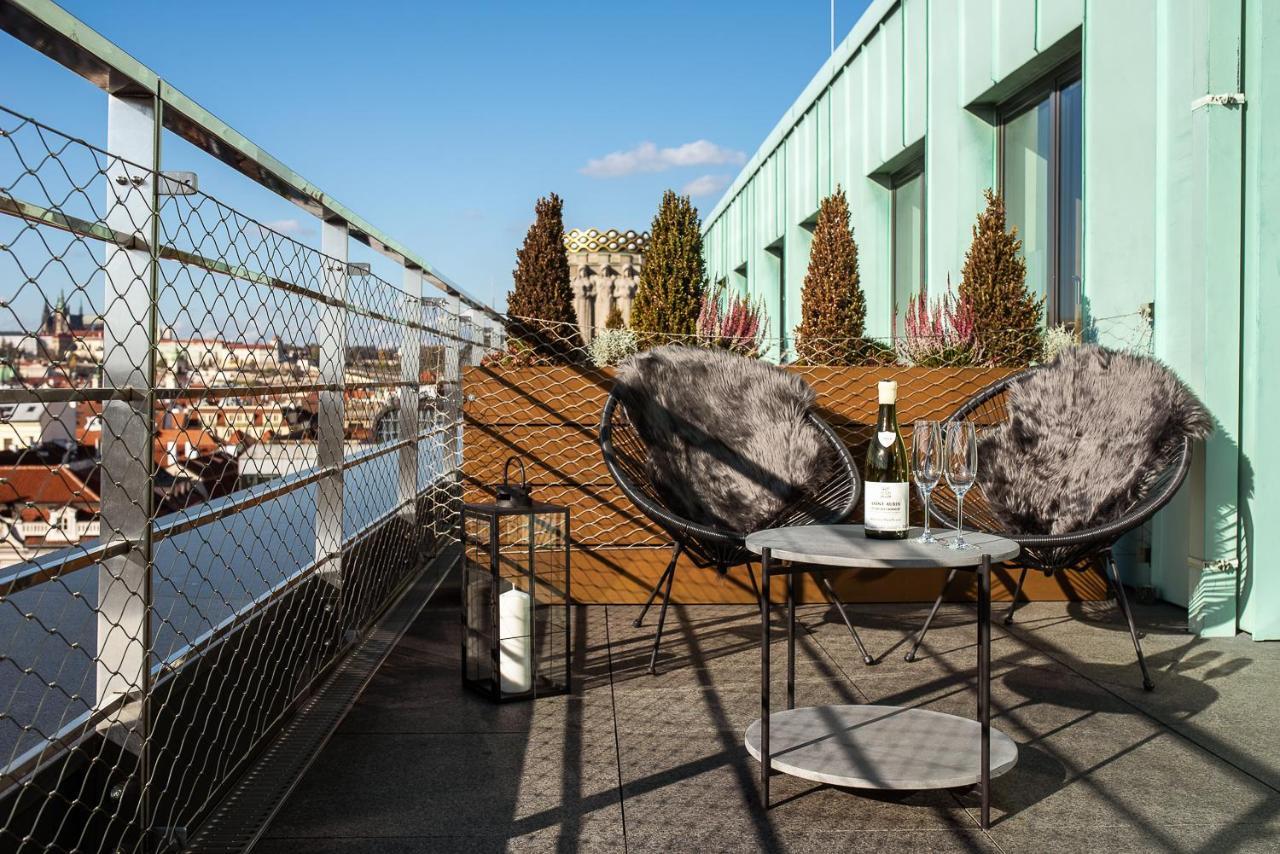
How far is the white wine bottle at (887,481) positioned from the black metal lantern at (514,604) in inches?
39.2

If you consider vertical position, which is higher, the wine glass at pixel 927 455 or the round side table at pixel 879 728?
the wine glass at pixel 927 455

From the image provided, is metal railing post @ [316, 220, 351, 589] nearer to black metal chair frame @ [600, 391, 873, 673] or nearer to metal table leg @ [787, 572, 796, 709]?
black metal chair frame @ [600, 391, 873, 673]

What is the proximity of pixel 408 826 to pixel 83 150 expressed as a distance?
4.42ft

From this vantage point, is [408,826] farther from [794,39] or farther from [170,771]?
[794,39]

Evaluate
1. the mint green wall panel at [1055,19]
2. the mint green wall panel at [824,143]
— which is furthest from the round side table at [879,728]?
the mint green wall panel at [824,143]

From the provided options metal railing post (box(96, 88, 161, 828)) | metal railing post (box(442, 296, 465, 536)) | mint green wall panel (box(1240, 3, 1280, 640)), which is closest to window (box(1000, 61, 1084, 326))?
mint green wall panel (box(1240, 3, 1280, 640))

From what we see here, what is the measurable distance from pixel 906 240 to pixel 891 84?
1.43 metres

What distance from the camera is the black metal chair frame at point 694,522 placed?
330cm

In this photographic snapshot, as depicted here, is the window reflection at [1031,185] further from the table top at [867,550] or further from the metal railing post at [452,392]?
the table top at [867,550]

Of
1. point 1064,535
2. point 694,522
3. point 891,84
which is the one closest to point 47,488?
point 694,522

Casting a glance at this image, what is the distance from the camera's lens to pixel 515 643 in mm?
3016

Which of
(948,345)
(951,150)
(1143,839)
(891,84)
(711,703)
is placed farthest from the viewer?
(891,84)

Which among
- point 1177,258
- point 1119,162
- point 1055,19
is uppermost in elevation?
point 1055,19

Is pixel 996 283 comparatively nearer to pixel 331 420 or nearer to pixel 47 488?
pixel 331 420
